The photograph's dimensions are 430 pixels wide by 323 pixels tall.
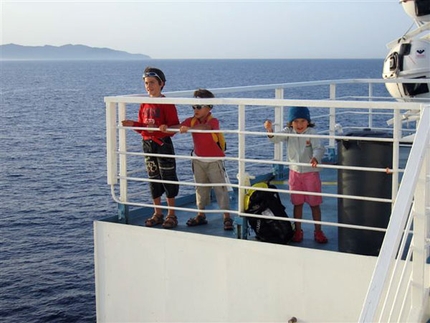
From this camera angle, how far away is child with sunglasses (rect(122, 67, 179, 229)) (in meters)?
7.63

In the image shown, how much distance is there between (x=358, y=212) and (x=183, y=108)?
51037 millimetres

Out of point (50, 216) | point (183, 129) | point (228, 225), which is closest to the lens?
point (183, 129)

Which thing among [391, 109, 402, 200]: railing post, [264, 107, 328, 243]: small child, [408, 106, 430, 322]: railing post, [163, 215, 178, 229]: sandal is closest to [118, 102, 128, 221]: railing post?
[163, 215, 178, 229]: sandal

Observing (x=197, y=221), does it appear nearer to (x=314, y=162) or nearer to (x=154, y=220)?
(x=154, y=220)

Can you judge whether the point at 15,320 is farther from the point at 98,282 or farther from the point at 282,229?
the point at 282,229

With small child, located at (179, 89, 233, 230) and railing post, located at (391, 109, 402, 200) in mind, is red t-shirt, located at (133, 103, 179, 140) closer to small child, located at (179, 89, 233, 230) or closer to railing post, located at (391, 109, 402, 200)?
small child, located at (179, 89, 233, 230)

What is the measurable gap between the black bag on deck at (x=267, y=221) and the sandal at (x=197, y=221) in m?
0.80

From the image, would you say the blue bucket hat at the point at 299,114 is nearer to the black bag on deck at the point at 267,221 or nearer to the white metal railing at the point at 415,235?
the black bag on deck at the point at 267,221

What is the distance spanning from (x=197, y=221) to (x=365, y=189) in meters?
1.93

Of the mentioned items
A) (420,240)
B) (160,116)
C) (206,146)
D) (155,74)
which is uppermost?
(155,74)

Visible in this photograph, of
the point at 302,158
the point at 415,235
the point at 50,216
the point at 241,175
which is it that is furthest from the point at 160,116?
the point at 50,216

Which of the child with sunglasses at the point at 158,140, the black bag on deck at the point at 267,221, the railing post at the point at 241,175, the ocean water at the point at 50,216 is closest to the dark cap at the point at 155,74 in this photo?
the child with sunglasses at the point at 158,140

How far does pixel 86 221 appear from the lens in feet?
87.8

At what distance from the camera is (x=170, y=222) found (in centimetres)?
765
